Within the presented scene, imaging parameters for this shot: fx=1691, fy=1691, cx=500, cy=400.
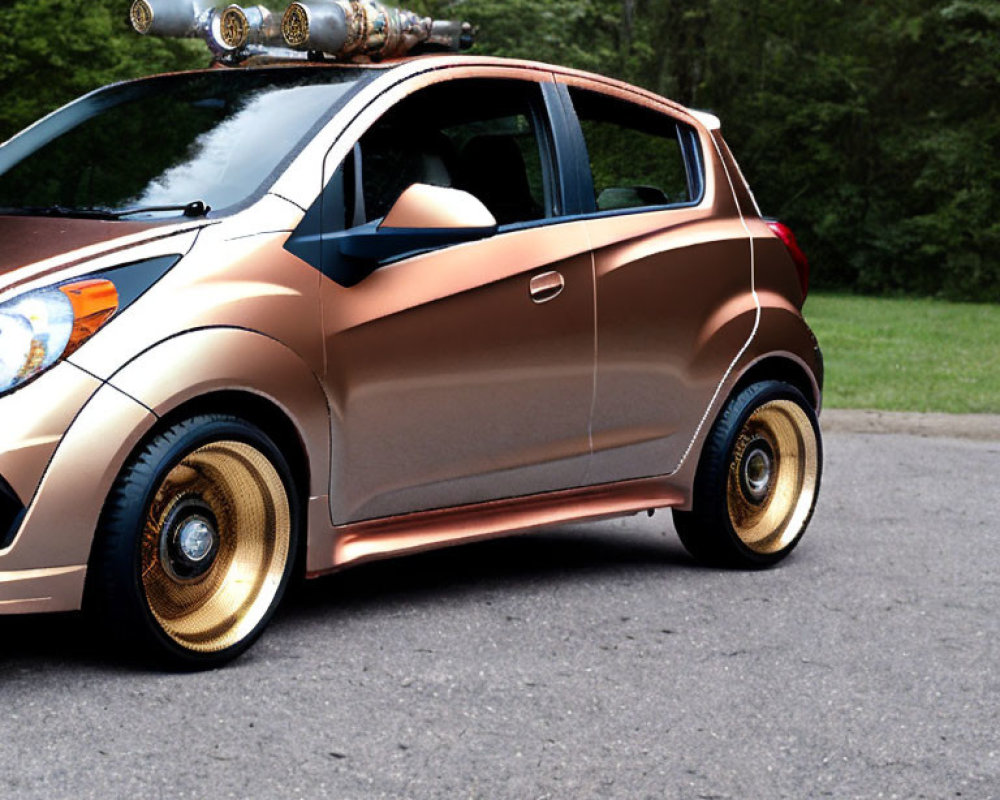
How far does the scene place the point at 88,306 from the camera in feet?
14.6

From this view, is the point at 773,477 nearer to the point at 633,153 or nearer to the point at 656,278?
the point at 656,278

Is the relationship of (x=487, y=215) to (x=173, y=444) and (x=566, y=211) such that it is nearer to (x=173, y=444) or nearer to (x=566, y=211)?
(x=566, y=211)

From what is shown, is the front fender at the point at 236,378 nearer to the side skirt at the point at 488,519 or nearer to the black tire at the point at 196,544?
the black tire at the point at 196,544

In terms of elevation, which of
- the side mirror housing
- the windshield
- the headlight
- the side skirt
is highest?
the windshield

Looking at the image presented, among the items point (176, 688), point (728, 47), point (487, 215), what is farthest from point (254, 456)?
point (728, 47)

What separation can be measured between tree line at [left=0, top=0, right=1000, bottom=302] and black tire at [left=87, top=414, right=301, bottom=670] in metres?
28.7

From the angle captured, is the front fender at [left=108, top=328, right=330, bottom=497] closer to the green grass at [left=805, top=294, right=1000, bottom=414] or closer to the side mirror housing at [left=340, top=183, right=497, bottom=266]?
the side mirror housing at [left=340, top=183, right=497, bottom=266]

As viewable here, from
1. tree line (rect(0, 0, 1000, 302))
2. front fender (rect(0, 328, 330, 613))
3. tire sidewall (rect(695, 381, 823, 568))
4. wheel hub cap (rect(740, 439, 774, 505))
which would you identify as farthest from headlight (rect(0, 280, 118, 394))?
tree line (rect(0, 0, 1000, 302))

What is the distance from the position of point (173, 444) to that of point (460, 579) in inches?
79.6

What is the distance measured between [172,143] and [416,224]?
91cm

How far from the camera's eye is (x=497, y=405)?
5586 millimetres

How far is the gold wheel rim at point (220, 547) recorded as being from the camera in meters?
4.74

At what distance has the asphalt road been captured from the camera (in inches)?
158

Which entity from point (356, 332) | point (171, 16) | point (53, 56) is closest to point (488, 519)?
point (356, 332)
